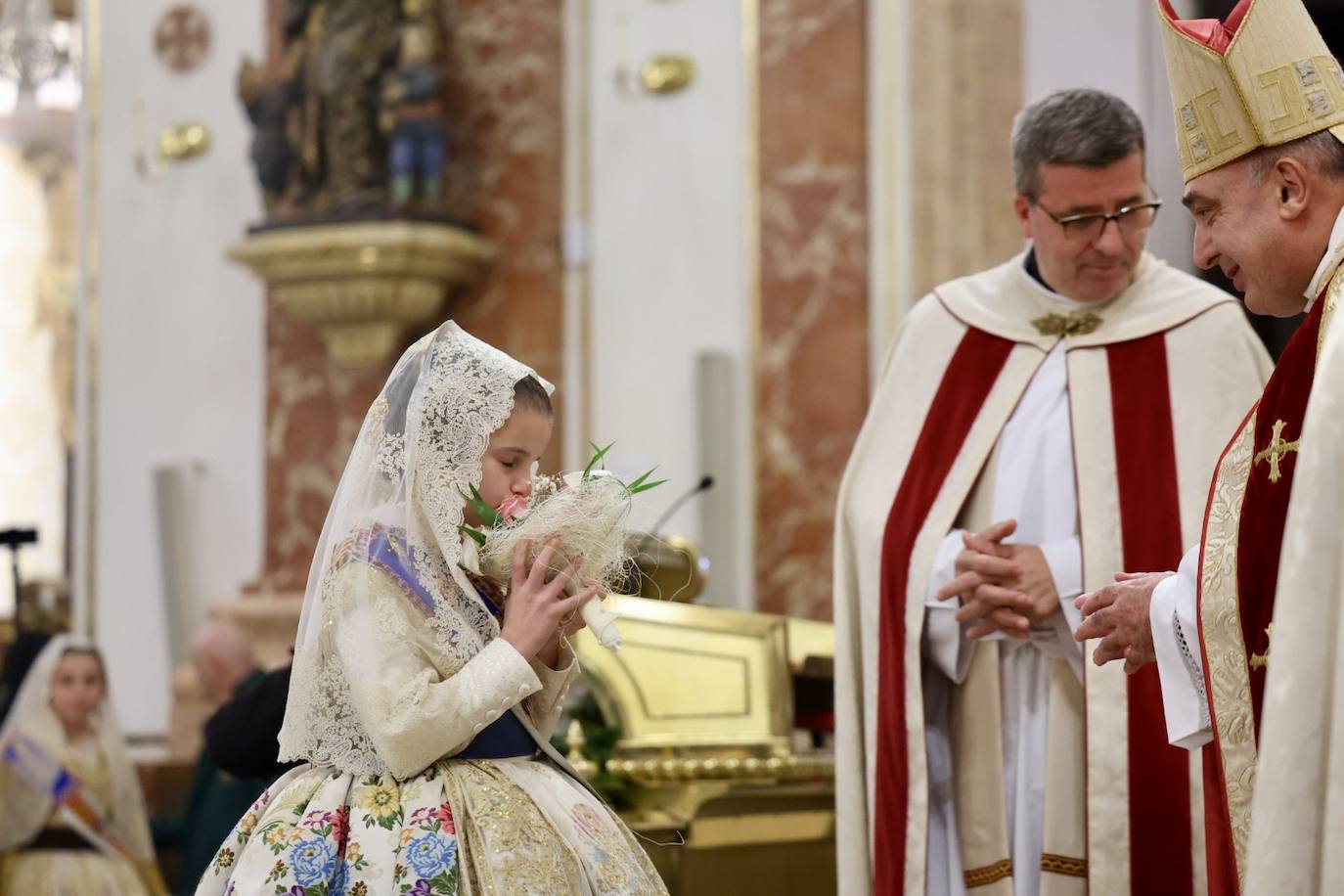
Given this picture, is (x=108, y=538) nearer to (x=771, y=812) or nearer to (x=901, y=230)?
(x=901, y=230)

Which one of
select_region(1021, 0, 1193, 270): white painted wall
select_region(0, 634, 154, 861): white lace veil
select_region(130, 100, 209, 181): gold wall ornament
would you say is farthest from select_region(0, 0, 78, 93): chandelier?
select_region(1021, 0, 1193, 270): white painted wall

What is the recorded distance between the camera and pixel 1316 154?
2.85 meters

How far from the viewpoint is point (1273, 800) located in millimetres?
2449

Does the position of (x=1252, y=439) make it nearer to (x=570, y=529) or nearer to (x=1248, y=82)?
(x=1248, y=82)

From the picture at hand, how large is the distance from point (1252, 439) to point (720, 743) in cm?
248

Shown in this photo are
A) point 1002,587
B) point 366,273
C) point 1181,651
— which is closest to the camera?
point 1181,651

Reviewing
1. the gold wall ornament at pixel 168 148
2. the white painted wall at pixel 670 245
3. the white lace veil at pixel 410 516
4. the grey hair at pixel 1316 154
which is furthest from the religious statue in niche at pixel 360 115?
the grey hair at pixel 1316 154

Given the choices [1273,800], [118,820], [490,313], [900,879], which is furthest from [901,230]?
[1273,800]

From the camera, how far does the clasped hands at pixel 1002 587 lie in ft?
11.8

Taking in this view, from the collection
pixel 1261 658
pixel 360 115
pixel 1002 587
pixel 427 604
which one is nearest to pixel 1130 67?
pixel 1002 587

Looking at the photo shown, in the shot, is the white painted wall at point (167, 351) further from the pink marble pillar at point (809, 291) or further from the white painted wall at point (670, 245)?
the pink marble pillar at point (809, 291)

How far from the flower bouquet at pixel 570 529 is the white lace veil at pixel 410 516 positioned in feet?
0.16

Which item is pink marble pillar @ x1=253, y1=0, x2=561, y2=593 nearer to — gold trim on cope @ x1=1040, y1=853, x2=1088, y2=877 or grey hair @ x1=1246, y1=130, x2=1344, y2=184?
gold trim on cope @ x1=1040, y1=853, x2=1088, y2=877

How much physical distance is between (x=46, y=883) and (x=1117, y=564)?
14.5 ft
